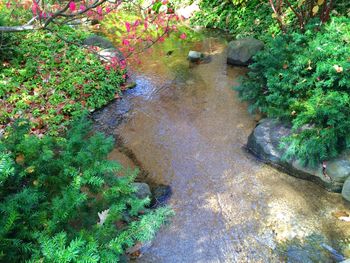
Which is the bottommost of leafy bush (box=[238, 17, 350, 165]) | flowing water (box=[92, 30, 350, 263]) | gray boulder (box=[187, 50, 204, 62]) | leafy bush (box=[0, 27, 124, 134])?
flowing water (box=[92, 30, 350, 263])

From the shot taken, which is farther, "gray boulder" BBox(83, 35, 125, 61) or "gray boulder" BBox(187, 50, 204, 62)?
"gray boulder" BBox(187, 50, 204, 62)

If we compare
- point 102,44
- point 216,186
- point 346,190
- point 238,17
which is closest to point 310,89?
point 346,190

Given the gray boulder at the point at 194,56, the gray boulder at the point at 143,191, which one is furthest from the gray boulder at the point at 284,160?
the gray boulder at the point at 194,56

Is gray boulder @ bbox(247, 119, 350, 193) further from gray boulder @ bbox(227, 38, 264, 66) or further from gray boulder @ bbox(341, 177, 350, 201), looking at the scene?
gray boulder @ bbox(227, 38, 264, 66)

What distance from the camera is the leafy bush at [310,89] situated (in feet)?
12.6

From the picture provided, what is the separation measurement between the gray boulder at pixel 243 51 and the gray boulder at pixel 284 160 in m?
2.70

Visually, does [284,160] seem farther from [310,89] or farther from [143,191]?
[143,191]

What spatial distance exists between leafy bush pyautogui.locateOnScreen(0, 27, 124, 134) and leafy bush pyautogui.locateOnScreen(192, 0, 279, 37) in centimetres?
392

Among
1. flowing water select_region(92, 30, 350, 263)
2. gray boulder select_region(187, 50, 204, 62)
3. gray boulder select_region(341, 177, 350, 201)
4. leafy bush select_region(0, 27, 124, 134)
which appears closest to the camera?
flowing water select_region(92, 30, 350, 263)

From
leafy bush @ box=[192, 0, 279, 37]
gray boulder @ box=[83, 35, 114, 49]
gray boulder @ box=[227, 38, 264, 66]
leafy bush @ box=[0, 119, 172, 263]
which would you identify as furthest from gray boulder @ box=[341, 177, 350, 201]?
gray boulder @ box=[83, 35, 114, 49]

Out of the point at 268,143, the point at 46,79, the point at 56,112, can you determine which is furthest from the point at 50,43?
the point at 268,143

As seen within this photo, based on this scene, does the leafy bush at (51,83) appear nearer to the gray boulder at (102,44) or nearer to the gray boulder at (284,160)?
the gray boulder at (102,44)

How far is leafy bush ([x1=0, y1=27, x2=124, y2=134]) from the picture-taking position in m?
Answer: 5.23

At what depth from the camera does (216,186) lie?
4055 millimetres
